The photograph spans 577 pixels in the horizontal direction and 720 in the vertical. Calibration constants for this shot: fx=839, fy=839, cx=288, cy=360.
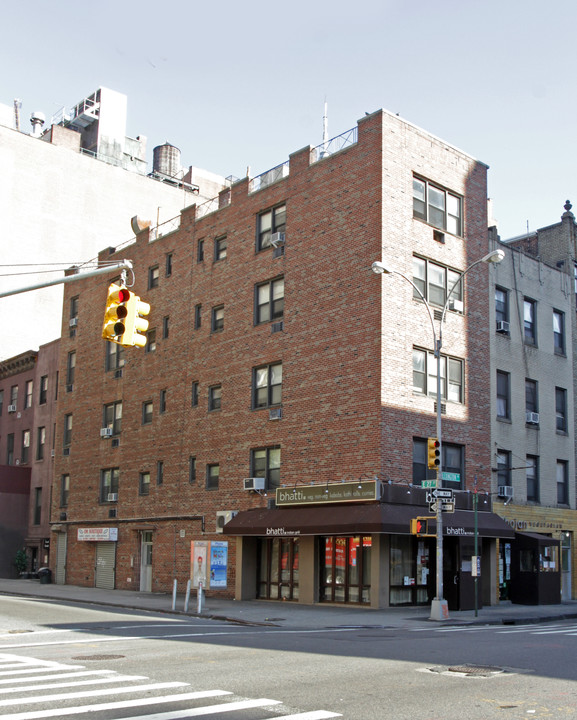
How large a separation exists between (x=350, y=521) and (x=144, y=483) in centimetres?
1575

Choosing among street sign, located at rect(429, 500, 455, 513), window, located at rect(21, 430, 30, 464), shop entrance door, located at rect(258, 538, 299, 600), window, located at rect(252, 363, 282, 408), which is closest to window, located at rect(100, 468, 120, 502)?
shop entrance door, located at rect(258, 538, 299, 600)

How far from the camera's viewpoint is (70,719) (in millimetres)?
9016

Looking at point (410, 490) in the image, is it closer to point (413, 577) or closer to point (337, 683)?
point (413, 577)

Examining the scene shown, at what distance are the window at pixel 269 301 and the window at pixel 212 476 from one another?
656 cm

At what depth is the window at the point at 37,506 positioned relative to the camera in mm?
51562

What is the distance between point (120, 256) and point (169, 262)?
18.1ft

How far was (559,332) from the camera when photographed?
38.4 metres

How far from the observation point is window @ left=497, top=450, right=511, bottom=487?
33.1 meters

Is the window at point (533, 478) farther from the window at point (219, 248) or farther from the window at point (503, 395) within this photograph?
the window at point (219, 248)

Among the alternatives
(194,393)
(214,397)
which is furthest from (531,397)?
(194,393)

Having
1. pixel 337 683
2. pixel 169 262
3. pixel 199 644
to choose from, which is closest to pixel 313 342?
pixel 169 262

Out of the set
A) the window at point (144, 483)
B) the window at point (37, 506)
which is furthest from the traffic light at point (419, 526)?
the window at point (37, 506)

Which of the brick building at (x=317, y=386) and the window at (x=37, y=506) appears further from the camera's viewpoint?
the window at (x=37, y=506)

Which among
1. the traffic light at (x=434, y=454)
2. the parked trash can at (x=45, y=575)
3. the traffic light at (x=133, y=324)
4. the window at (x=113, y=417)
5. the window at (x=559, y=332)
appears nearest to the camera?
the traffic light at (x=133, y=324)
